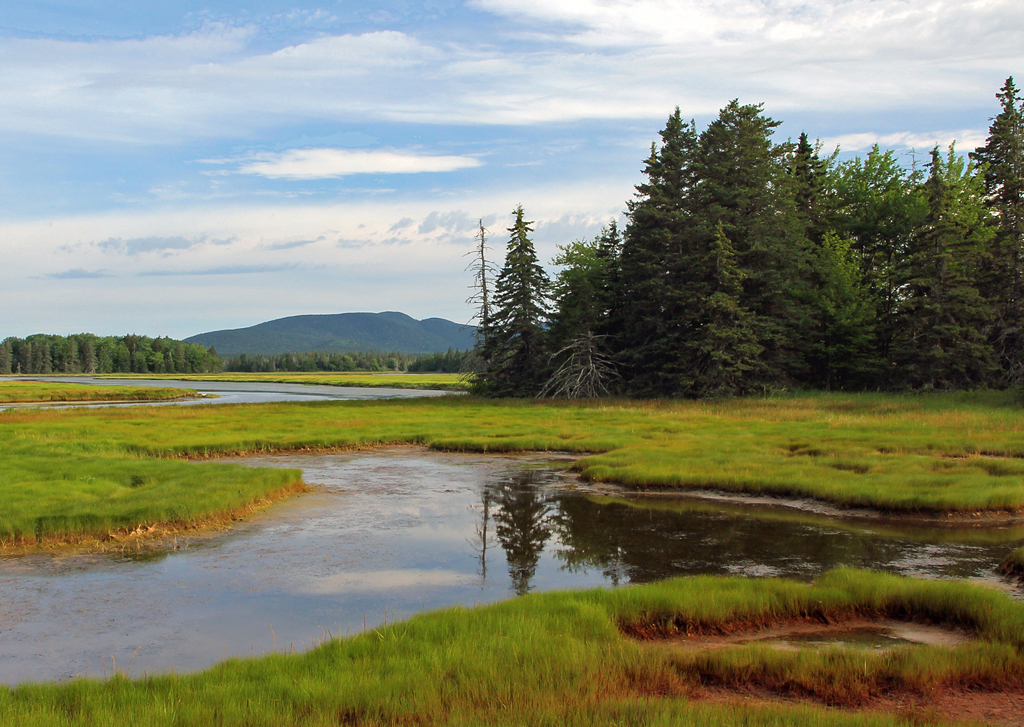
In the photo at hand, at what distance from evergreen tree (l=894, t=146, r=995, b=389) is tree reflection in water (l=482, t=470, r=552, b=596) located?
31.5 meters

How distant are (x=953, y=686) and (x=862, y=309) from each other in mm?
44445

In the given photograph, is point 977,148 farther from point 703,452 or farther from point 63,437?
point 63,437

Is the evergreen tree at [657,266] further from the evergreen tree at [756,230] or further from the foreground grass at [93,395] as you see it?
the foreground grass at [93,395]

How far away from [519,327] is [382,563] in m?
43.0

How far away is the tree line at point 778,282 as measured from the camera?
4266 cm

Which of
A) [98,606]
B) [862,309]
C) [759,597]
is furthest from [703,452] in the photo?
[862,309]

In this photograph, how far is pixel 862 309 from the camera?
46469mm

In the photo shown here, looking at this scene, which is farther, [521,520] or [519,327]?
[519,327]

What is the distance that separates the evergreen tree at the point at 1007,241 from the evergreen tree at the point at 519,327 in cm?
2940

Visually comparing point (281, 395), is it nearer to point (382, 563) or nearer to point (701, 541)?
point (382, 563)

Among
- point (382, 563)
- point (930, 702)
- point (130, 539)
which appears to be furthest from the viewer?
point (130, 539)

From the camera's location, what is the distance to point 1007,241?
4275 cm

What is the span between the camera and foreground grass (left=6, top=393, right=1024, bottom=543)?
50.2 ft

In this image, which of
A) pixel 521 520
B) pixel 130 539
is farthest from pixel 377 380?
pixel 130 539
